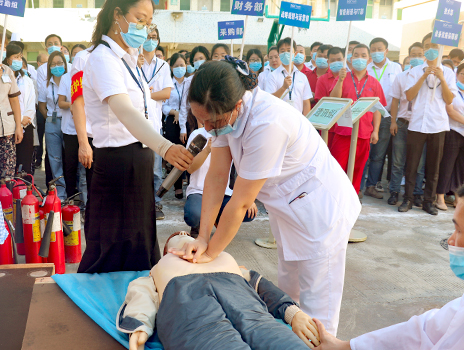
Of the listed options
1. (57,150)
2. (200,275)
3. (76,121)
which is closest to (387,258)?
(200,275)

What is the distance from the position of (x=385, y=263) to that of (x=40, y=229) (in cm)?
274

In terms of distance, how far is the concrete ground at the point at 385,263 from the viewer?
2705 mm

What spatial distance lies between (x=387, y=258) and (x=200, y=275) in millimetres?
2369

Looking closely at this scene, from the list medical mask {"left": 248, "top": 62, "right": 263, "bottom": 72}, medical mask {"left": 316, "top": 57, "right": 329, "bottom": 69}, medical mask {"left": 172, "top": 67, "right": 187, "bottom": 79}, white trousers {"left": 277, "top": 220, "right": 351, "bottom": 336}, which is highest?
medical mask {"left": 316, "top": 57, "right": 329, "bottom": 69}

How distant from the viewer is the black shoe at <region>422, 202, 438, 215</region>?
4899mm

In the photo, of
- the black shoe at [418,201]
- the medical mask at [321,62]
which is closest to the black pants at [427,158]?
the black shoe at [418,201]

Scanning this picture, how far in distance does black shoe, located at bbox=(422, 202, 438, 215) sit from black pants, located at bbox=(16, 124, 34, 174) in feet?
16.2

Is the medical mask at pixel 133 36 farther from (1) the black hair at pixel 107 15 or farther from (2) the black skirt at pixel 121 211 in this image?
(2) the black skirt at pixel 121 211

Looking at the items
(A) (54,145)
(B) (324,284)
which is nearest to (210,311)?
(B) (324,284)

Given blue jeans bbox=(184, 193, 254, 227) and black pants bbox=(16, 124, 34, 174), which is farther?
black pants bbox=(16, 124, 34, 174)

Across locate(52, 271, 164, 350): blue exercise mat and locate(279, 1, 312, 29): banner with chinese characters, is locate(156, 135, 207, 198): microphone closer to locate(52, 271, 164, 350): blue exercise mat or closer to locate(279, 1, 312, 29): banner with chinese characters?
locate(52, 271, 164, 350): blue exercise mat

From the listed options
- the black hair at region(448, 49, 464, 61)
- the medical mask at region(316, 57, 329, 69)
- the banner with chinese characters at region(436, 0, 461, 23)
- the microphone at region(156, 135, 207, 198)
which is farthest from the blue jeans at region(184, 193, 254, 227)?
the black hair at region(448, 49, 464, 61)

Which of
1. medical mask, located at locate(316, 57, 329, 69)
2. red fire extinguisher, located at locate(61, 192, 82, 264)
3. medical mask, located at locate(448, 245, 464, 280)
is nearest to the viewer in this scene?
medical mask, located at locate(448, 245, 464, 280)

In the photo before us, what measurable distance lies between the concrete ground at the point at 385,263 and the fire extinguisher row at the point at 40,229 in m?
0.24
